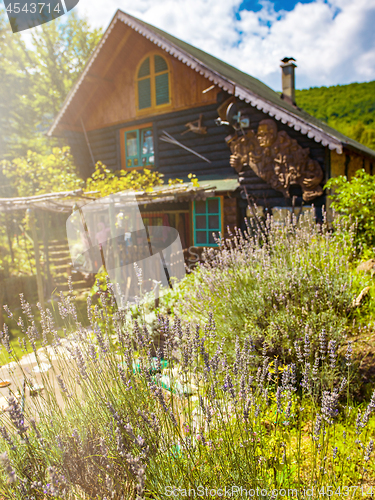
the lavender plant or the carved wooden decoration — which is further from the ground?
the carved wooden decoration

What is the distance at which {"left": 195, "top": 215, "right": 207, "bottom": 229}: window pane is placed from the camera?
905 cm

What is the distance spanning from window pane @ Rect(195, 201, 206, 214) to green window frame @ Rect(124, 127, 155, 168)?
2.18m

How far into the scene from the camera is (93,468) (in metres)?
1.88

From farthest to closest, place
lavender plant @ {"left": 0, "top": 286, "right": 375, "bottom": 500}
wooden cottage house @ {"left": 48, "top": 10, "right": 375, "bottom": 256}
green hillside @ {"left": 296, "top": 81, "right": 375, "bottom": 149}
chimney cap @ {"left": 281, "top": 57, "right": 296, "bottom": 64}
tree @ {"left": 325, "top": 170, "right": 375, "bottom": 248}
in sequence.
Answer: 1. green hillside @ {"left": 296, "top": 81, "right": 375, "bottom": 149}
2. chimney cap @ {"left": 281, "top": 57, "right": 296, "bottom": 64}
3. wooden cottage house @ {"left": 48, "top": 10, "right": 375, "bottom": 256}
4. tree @ {"left": 325, "top": 170, "right": 375, "bottom": 248}
5. lavender plant @ {"left": 0, "top": 286, "right": 375, "bottom": 500}

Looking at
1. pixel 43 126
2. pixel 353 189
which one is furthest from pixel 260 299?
pixel 43 126

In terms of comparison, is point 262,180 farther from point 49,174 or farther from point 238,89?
point 49,174

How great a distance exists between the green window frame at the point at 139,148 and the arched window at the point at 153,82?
2.64 ft

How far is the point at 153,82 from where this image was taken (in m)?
9.70

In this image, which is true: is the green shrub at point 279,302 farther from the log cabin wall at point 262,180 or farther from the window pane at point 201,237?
the window pane at point 201,237

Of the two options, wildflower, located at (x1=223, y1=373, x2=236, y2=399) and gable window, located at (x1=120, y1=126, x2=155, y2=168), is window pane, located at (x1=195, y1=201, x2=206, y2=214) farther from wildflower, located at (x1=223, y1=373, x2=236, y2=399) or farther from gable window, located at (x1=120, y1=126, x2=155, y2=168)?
wildflower, located at (x1=223, y1=373, x2=236, y2=399)

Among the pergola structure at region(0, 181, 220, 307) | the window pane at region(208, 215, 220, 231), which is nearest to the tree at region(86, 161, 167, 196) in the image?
the pergola structure at region(0, 181, 220, 307)

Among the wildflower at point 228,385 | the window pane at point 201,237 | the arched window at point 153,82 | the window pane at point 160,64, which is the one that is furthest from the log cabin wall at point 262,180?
the wildflower at point 228,385

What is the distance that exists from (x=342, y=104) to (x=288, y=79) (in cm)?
2744

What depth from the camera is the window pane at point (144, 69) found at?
9.80 m
